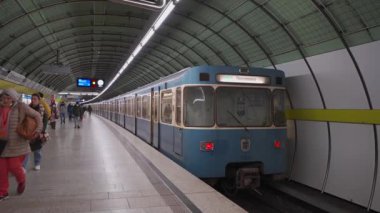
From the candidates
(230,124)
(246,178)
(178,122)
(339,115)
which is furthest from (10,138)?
(339,115)

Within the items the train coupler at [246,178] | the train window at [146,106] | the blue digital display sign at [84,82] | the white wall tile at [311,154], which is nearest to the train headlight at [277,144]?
the train coupler at [246,178]

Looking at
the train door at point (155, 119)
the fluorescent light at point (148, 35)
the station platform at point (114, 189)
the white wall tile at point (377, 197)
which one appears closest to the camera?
the station platform at point (114, 189)

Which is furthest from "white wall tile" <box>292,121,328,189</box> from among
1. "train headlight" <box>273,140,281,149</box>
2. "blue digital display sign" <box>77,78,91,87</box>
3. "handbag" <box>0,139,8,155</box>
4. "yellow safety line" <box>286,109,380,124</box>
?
"blue digital display sign" <box>77,78,91,87</box>

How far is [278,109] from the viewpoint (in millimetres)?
8664

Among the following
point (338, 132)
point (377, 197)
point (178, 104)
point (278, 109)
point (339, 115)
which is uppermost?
point (178, 104)

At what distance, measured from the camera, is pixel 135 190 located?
633cm

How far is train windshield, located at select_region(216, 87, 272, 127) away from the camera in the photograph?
8.21 m

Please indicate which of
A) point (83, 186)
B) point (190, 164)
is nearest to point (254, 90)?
point (190, 164)

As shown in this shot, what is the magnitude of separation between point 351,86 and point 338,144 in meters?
1.53

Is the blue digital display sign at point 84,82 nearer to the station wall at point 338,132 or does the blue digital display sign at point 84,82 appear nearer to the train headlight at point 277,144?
the station wall at point 338,132

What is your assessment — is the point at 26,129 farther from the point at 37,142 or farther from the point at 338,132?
the point at 338,132

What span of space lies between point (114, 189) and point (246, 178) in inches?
118

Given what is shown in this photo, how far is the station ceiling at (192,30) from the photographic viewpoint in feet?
32.2

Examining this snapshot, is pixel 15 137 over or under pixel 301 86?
under
